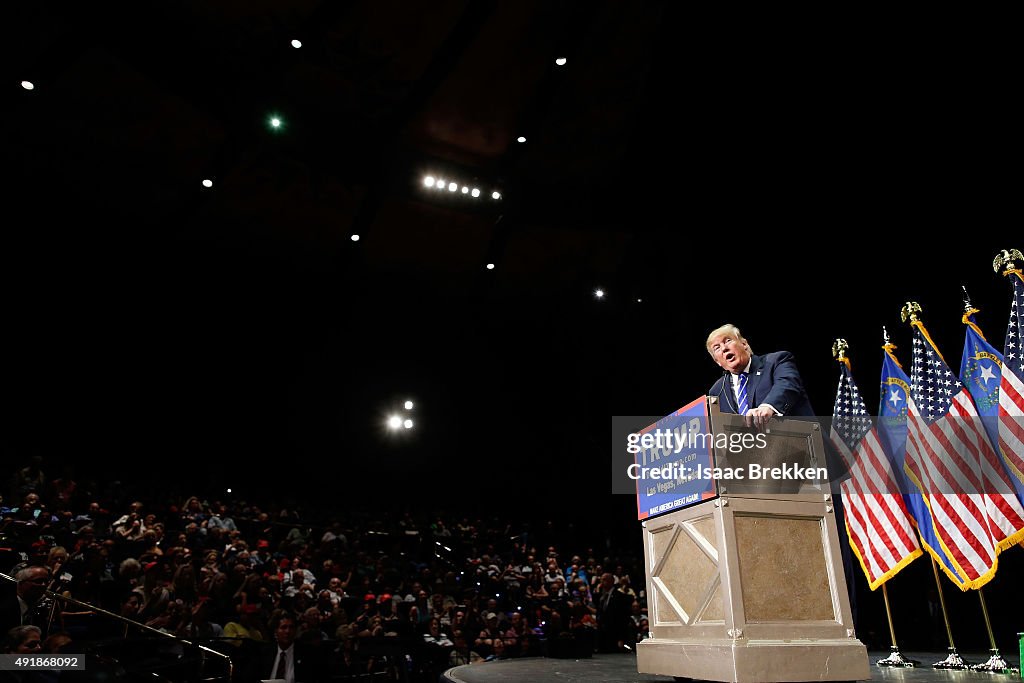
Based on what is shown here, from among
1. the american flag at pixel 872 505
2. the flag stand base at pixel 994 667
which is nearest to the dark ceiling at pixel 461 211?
the american flag at pixel 872 505

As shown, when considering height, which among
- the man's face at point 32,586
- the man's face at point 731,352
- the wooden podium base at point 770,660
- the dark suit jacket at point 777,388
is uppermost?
the man's face at point 731,352

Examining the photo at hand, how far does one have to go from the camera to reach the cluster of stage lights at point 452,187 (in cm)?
1126

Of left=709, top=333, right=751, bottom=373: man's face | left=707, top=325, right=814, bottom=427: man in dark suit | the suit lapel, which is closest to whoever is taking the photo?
left=707, top=325, right=814, bottom=427: man in dark suit

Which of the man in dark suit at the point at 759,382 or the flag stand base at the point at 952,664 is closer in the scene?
the man in dark suit at the point at 759,382

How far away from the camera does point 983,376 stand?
5145 millimetres

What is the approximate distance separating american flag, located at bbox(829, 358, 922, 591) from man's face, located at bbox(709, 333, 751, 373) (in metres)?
3.08

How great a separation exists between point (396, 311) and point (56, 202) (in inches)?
282

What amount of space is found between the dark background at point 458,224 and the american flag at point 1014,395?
1.87 metres

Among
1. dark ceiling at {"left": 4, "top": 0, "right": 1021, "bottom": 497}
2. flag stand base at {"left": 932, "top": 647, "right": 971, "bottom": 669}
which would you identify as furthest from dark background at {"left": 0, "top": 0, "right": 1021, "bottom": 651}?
flag stand base at {"left": 932, "top": 647, "right": 971, "bottom": 669}

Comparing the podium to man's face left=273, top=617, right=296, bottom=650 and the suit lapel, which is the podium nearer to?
the suit lapel

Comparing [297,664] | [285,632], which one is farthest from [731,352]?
[285,632]

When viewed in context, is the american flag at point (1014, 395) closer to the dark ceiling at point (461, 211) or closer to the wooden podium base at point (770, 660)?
the dark ceiling at point (461, 211)

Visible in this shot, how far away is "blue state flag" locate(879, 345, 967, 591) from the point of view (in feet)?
16.5

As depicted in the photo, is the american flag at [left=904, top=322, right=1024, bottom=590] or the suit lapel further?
the american flag at [left=904, top=322, right=1024, bottom=590]
